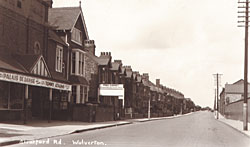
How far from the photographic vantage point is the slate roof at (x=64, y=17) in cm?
4081

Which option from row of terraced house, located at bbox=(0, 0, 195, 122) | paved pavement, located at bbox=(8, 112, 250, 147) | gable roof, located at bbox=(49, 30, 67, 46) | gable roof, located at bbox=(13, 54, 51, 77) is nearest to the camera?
paved pavement, located at bbox=(8, 112, 250, 147)

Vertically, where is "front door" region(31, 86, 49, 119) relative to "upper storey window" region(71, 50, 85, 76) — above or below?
below

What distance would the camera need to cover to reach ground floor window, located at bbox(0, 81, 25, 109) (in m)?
28.0

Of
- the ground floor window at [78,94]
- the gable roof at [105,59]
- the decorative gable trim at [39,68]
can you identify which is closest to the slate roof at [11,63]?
the decorative gable trim at [39,68]

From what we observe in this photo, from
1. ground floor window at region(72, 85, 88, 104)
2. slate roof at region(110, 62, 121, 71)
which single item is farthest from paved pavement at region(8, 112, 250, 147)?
slate roof at region(110, 62, 121, 71)

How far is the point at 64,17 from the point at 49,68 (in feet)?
25.9

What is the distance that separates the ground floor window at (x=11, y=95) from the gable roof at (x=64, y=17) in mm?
11506

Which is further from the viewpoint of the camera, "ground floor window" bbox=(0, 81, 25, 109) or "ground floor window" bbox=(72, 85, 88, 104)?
"ground floor window" bbox=(72, 85, 88, 104)

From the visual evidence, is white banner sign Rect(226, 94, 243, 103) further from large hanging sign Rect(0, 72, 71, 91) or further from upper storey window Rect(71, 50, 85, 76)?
large hanging sign Rect(0, 72, 71, 91)

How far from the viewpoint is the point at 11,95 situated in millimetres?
29062

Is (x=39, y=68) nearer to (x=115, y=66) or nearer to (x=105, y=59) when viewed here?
(x=105, y=59)

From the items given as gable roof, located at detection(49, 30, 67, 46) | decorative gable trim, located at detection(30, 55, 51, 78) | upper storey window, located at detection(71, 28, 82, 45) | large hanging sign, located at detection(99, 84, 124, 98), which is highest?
upper storey window, located at detection(71, 28, 82, 45)

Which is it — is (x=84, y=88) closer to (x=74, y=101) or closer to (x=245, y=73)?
(x=74, y=101)

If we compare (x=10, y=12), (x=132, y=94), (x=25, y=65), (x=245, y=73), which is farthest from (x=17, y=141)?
(x=132, y=94)
